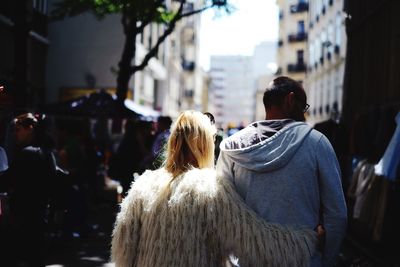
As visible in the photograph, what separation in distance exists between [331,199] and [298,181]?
0.70 ft

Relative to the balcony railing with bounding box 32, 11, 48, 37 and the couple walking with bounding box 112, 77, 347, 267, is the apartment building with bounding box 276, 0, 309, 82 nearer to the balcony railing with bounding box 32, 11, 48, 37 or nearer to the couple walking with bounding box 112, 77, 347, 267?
the balcony railing with bounding box 32, 11, 48, 37

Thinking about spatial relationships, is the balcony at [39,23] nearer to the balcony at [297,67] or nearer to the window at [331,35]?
the window at [331,35]

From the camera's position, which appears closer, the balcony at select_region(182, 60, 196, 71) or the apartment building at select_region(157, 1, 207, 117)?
the apartment building at select_region(157, 1, 207, 117)

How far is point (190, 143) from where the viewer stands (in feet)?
10.7

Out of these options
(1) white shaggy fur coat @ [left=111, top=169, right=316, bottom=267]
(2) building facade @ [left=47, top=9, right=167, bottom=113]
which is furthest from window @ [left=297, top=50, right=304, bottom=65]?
(1) white shaggy fur coat @ [left=111, top=169, right=316, bottom=267]

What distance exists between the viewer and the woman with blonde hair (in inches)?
116

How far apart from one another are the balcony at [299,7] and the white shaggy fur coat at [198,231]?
180ft

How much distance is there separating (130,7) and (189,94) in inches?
1802

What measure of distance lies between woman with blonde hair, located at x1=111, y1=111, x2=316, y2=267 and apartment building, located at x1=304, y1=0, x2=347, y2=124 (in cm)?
2316

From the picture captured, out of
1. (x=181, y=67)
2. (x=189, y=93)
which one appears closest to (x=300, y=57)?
(x=189, y=93)

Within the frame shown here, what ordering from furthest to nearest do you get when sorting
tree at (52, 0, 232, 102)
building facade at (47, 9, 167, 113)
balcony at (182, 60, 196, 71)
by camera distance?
1. balcony at (182, 60, 196, 71)
2. building facade at (47, 9, 167, 113)
3. tree at (52, 0, 232, 102)

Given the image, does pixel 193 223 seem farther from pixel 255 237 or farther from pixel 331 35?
pixel 331 35

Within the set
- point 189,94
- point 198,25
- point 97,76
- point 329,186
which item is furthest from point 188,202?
point 198,25

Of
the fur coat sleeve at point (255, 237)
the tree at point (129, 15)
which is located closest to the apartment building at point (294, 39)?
the tree at point (129, 15)
